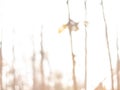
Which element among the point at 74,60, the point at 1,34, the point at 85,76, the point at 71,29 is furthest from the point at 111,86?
the point at 1,34

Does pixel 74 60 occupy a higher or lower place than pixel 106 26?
lower

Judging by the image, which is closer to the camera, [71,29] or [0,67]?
[71,29]

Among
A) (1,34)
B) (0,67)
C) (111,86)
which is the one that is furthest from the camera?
(0,67)

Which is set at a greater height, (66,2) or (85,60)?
(66,2)

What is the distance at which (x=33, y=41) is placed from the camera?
5094 millimetres

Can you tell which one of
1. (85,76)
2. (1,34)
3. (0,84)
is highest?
(1,34)

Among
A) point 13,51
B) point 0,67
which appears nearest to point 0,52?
point 13,51

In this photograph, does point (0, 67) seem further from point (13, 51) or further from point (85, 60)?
point (85, 60)

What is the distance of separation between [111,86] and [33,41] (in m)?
2.21

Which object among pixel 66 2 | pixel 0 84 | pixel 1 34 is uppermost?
pixel 66 2

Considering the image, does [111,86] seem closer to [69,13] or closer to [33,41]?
[69,13]

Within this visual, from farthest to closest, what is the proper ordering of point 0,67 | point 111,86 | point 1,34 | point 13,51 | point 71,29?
point 0,67 < point 13,51 < point 1,34 < point 111,86 < point 71,29

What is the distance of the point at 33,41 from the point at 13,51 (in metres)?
0.81

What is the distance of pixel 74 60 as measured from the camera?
287 cm
